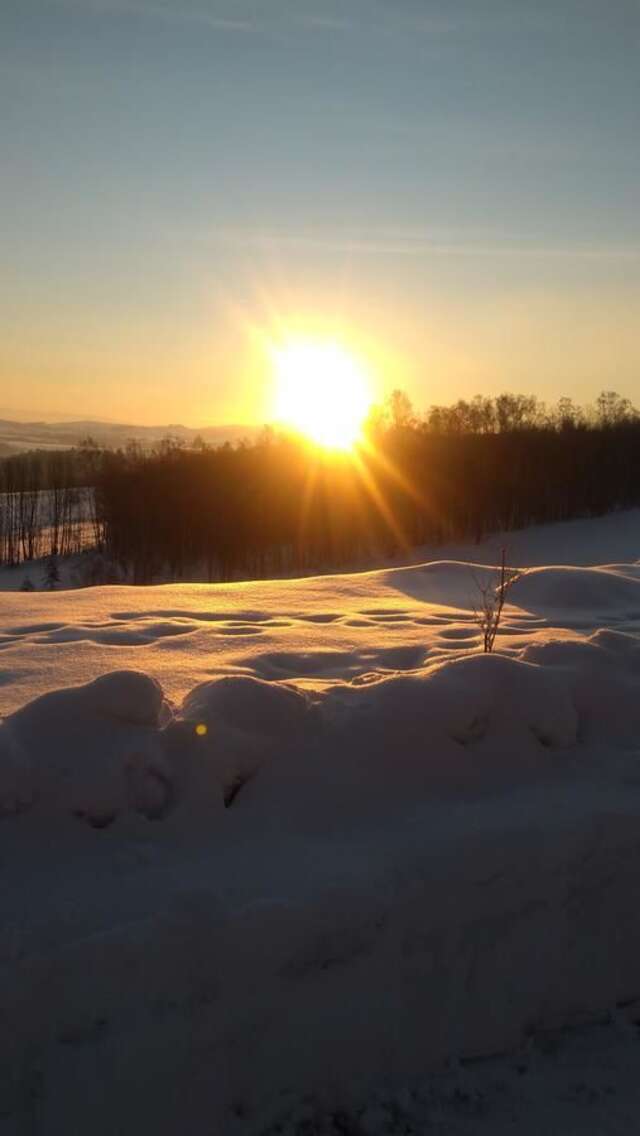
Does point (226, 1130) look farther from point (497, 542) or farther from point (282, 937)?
point (497, 542)

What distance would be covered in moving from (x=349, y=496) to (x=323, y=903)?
36799mm

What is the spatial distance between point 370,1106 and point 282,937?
572mm

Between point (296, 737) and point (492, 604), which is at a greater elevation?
point (492, 604)

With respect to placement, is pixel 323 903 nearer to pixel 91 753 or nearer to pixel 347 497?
pixel 91 753

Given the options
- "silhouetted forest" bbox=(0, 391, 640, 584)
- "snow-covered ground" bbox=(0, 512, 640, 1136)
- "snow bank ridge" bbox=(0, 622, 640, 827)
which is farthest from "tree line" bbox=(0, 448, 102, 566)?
"snow-covered ground" bbox=(0, 512, 640, 1136)

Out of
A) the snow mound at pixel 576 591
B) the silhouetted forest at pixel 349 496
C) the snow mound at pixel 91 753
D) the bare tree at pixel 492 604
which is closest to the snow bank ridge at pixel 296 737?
the snow mound at pixel 91 753

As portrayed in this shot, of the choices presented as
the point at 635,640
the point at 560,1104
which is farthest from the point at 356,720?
the point at 635,640

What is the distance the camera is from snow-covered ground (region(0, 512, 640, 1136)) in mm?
2406

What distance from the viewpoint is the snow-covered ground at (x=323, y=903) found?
7.89ft

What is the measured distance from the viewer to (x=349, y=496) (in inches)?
1544

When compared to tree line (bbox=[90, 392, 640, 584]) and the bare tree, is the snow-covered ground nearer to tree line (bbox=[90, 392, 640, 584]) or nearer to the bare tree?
the bare tree

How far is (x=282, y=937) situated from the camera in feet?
8.68

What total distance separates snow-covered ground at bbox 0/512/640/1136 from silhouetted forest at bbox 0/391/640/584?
114ft

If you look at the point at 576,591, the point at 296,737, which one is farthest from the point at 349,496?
the point at 296,737
